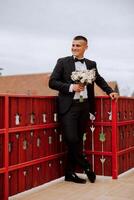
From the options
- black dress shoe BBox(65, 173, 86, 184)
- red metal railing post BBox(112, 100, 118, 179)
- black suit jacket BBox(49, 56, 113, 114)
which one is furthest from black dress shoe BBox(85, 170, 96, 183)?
black suit jacket BBox(49, 56, 113, 114)

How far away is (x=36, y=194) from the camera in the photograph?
4797mm

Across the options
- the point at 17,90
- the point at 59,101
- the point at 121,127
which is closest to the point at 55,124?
the point at 59,101

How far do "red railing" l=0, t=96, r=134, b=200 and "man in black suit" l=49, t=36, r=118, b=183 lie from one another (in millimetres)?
199

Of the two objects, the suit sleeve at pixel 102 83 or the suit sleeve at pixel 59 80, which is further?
the suit sleeve at pixel 102 83

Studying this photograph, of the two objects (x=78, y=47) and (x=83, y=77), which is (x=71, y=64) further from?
(x=83, y=77)

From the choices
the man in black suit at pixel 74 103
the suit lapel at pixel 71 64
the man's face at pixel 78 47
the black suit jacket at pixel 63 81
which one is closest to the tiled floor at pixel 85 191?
the man in black suit at pixel 74 103

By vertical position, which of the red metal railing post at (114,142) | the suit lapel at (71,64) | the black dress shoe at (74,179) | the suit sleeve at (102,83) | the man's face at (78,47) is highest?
the man's face at (78,47)

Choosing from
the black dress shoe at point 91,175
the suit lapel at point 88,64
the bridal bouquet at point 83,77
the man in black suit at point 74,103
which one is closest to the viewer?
the bridal bouquet at point 83,77

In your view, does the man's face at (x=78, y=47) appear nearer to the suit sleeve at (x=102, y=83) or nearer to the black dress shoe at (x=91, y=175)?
the suit sleeve at (x=102, y=83)

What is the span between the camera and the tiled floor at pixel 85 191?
4645 mm

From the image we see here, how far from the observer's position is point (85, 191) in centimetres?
494

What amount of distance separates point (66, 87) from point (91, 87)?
502 mm

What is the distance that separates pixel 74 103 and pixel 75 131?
0.35m

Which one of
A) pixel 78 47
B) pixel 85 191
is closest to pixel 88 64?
pixel 78 47
